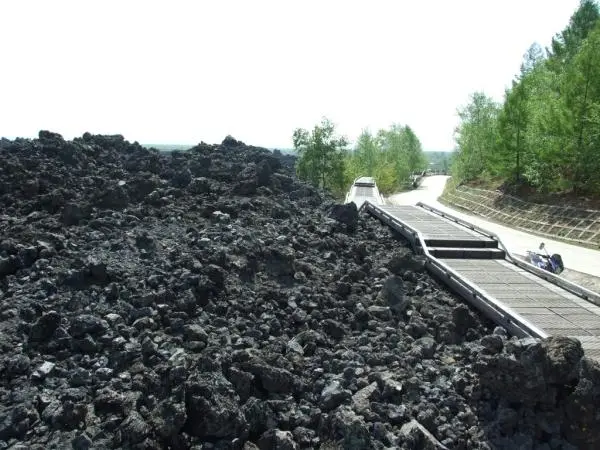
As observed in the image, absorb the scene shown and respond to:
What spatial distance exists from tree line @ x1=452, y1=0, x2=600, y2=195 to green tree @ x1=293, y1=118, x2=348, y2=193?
1265 centimetres

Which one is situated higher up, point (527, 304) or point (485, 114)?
Result: point (485, 114)

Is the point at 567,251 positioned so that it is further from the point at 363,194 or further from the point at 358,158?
the point at 358,158

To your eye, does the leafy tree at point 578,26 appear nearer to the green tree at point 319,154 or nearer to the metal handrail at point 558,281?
the green tree at point 319,154

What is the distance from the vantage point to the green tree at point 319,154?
3938cm

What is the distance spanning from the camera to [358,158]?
203 ft

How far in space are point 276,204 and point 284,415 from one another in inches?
400

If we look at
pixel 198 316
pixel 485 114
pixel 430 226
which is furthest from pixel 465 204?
pixel 198 316

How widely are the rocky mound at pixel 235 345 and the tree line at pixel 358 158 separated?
1822cm

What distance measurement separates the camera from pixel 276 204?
56.3 feet

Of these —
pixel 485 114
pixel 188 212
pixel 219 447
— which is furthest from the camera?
pixel 485 114

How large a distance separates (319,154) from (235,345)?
31.9m

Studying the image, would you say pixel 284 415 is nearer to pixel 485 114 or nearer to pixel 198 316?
pixel 198 316

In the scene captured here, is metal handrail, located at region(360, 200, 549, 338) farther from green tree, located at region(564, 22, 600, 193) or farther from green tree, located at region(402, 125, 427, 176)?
green tree, located at region(402, 125, 427, 176)

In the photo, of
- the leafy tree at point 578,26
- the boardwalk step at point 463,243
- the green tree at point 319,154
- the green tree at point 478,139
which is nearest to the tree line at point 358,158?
the green tree at point 319,154
